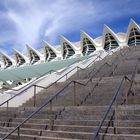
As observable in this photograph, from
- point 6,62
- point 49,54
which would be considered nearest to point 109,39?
point 49,54

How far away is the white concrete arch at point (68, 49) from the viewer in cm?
5567

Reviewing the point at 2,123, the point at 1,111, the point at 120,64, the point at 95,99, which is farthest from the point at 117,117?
the point at 120,64

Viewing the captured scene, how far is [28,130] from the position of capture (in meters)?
7.20

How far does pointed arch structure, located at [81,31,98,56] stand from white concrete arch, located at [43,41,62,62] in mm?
5538

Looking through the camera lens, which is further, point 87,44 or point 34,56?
point 34,56

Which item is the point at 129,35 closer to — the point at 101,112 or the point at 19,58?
the point at 19,58

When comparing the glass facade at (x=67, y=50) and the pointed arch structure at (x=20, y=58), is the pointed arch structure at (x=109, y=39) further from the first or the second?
the pointed arch structure at (x=20, y=58)

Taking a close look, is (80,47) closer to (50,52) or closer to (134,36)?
(50,52)

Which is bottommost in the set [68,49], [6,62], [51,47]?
[6,62]

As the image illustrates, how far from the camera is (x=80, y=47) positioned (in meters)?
55.9

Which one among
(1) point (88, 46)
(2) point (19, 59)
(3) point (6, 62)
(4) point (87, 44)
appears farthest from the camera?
(3) point (6, 62)

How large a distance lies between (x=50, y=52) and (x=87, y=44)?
26.8 ft

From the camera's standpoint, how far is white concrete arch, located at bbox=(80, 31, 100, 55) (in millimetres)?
53531

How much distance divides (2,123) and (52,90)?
113 inches
